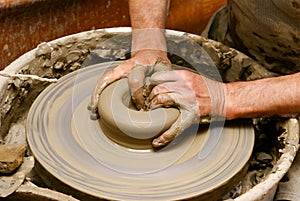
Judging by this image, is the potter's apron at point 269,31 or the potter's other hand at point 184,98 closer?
the potter's other hand at point 184,98

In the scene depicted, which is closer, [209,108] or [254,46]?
[209,108]

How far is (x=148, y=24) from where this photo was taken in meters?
1.83

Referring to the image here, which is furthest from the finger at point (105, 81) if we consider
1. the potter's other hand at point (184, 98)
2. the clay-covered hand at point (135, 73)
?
the potter's other hand at point (184, 98)

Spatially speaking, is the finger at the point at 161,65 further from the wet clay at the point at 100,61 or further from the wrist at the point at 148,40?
the wet clay at the point at 100,61

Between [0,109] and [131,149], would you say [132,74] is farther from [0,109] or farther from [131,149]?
[0,109]

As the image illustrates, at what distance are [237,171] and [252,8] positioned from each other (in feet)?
1.99

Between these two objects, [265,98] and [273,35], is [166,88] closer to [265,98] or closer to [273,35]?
[265,98]

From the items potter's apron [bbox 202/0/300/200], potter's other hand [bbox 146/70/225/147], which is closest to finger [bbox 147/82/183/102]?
potter's other hand [bbox 146/70/225/147]

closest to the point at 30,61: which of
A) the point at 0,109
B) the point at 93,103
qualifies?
the point at 0,109

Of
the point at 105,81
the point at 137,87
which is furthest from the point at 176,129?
the point at 105,81

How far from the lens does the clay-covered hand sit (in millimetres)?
1566

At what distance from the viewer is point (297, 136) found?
1581 millimetres

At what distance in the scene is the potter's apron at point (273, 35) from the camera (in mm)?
1616

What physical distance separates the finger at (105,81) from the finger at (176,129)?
0.22 meters
